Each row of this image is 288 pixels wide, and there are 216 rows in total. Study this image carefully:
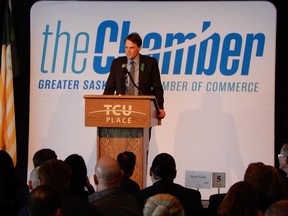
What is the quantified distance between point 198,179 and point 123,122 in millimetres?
1190

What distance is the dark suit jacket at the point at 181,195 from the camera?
424 cm

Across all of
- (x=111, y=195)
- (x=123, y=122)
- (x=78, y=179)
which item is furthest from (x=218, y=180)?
(x=111, y=195)

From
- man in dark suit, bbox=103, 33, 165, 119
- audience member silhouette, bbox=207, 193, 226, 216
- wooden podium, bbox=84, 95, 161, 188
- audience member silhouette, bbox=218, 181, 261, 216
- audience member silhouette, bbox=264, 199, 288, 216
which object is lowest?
audience member silhouette, bbox=207, 193, 226, 216

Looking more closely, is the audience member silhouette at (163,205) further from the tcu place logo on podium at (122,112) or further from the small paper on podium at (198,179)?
the small paper on podium at (198,179)

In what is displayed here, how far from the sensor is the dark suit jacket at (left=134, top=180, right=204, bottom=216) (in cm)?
424

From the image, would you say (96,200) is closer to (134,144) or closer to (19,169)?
(134,144)

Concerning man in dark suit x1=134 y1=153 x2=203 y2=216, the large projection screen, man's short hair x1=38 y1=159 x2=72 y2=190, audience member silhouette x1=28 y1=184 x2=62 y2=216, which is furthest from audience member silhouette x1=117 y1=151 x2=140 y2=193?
the large projection screen

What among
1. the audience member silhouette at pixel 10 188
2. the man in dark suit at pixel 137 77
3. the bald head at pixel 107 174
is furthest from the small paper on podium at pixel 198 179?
the bald head at pixel 107 174

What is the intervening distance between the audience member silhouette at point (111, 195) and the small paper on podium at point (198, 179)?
211 centimetres

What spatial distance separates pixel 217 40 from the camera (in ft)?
25.5

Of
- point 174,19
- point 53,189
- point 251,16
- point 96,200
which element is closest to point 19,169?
point 174,19

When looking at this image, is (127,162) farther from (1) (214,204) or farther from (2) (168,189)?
(1) (214,204)

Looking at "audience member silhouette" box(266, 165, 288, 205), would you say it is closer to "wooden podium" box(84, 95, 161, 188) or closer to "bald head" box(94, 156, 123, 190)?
"bald head" box(94, 156, 123, 190)

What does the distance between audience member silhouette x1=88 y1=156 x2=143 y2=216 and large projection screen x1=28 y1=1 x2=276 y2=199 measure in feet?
12.6
